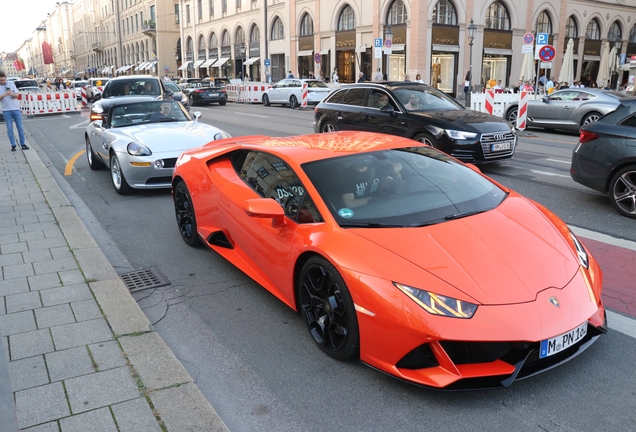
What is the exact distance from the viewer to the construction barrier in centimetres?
2506

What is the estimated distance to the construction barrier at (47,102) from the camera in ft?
82.2

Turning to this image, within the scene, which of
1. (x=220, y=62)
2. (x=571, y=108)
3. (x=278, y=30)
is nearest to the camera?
(x=571, y=108)

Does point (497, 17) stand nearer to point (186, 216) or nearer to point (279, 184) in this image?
point (186, 216)

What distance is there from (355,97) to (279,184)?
7.90 m

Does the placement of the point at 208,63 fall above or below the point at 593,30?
below

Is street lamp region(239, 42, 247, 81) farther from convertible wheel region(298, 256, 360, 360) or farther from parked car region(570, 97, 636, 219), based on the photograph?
convertible wheel region(298, 256, 360, 360)

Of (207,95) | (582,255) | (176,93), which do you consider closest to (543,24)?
(207,95)

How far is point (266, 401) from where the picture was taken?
10.1 ft

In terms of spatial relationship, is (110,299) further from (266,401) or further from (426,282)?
(426,282)

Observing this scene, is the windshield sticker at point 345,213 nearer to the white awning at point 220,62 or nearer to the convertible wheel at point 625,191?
the convertible wheel at point 625,191

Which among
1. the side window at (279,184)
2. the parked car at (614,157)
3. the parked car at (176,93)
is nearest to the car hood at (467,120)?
the parked car at (614,157)

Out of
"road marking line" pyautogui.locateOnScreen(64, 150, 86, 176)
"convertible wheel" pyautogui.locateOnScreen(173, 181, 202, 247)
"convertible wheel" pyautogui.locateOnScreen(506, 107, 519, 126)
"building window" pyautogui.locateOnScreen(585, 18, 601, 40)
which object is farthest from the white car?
"building window" pyautogui.locateOnScreen(585, 18, 601, 40)

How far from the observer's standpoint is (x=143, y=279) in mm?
4984

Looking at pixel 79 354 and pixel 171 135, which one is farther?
pixel 171 135
